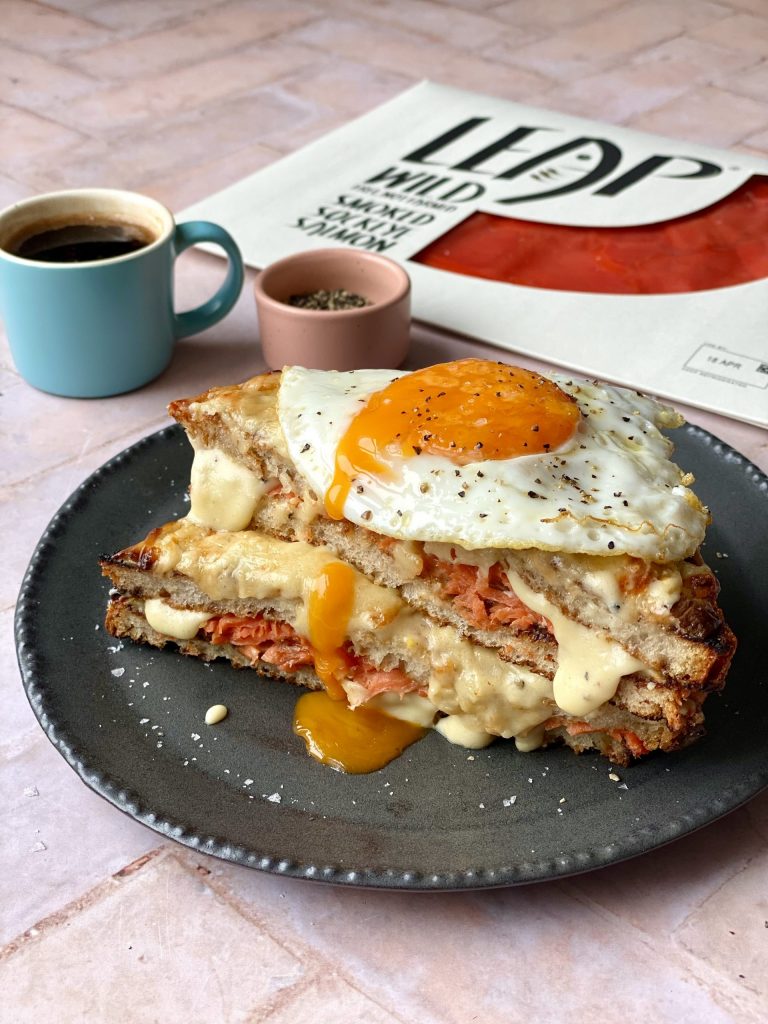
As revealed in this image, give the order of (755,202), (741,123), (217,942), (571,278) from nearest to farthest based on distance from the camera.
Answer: (217,942) → (571,278) → (755,202) → (741,123)

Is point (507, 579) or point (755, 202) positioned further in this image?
point (755, 202)

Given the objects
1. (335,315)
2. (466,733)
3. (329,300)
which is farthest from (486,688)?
(329,300)

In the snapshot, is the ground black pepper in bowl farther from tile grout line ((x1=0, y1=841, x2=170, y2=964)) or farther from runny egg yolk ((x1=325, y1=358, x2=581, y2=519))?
tile grout line ((x1=0, y1=841, x2=170, y2=964))


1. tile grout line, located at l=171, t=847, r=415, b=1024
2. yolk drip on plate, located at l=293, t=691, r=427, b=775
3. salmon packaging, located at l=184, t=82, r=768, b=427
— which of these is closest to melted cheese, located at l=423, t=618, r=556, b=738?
yolk drip on plate, located at l=293, t=691, r=427, b=775

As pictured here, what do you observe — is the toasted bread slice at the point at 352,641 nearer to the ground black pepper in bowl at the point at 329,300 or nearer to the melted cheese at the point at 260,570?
the melted cheese at the point at 260,570

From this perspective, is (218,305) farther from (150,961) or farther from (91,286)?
(150,961)

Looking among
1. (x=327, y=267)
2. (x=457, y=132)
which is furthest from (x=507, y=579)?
(x=457, y=132)

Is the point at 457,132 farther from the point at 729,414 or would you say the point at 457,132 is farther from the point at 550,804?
the point at 550,804
